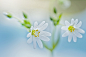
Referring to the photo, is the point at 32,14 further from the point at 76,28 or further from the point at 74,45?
the point at 76,28

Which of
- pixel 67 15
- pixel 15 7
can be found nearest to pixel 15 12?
pixel 15 7

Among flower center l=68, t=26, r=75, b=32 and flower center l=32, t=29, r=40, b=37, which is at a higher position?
flower center l=68, t=26, r=75, b=32

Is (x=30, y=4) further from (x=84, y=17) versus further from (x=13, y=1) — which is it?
(x=84, y=17)

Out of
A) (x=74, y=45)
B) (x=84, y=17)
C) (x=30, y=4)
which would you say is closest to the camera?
(x=74, y=45)

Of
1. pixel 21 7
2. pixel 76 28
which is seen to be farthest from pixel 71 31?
pixel 21 7

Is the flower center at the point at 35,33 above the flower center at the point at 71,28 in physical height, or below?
below

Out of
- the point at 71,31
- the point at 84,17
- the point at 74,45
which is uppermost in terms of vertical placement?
the point at 84,17

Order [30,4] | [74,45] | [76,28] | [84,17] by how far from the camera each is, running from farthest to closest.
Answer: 1. [30,4]
2. [84,17]
3. [74,45]
4. [76,28]

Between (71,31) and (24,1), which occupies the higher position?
(24,1)

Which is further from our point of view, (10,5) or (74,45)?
(10,5)
